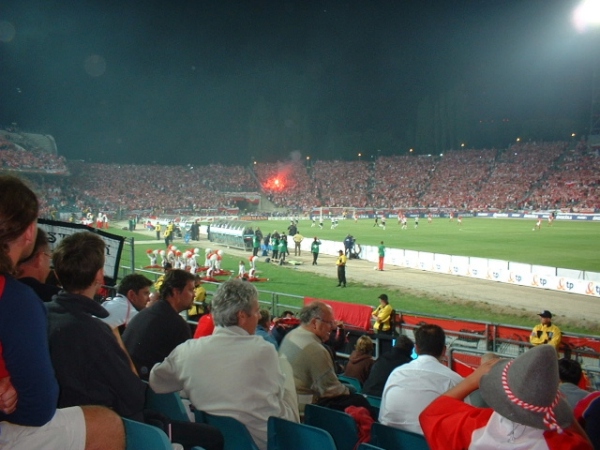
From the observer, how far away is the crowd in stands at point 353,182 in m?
60.2

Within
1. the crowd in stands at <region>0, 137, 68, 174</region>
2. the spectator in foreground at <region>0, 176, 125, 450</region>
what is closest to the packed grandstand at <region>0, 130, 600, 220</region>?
the crowd in stands at <region>0, 137, 68, 174</region>

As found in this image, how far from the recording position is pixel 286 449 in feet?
9.87

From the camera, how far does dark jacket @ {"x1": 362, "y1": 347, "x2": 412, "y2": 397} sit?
5120 millimetres

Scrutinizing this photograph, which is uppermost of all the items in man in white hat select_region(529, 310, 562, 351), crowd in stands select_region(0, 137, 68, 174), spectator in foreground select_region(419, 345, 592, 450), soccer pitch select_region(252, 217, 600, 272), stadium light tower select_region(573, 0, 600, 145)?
stadium light tower select_region(573, 0, 600, 145)

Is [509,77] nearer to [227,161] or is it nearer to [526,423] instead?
[227,161]

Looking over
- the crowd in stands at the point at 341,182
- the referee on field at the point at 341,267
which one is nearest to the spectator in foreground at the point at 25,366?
the referee on field at the point at 341,267

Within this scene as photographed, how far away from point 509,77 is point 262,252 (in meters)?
73.9

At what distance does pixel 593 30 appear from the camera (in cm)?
6206

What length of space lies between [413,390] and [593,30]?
7172 centimetres

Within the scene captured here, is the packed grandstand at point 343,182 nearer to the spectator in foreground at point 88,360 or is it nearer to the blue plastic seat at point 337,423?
the blue plastic seat at point 337,423

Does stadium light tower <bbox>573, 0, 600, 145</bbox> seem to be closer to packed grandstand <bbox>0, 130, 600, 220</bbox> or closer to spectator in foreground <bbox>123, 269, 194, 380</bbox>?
packed grandstand <bbox>0, 130, 600, 220</bbox>

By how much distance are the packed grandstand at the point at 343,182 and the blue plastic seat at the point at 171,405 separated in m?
51.7

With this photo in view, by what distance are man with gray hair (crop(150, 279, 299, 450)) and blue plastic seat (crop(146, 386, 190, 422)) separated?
135 millimetres

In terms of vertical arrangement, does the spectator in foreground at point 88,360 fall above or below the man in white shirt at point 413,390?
above
